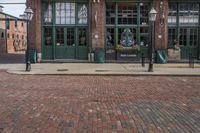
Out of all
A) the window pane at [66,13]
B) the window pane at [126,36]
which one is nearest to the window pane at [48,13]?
the window pane at [66,13]

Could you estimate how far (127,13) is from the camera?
89.7ft

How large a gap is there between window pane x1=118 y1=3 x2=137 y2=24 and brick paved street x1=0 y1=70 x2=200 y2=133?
13.8 meters

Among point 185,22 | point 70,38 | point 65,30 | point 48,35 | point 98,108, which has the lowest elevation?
point 98,108

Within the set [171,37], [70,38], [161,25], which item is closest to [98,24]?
[70,38]

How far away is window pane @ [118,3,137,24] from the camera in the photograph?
2723cm

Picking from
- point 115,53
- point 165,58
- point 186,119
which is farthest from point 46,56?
point 186,119

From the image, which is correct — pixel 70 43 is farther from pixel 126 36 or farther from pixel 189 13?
pixel 189 13

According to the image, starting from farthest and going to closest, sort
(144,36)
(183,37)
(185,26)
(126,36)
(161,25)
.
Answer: (183,37), (185,26), (144,36), (126,36), (161,25)

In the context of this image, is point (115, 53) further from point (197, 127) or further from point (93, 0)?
point (197, 127)

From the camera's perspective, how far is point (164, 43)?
27.0 metres

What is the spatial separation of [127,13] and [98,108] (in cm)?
1896

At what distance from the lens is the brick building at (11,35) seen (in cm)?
5103

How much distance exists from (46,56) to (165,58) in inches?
371

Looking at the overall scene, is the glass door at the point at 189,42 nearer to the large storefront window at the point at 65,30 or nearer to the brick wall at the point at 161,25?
the brick wall at the point at 161,25
